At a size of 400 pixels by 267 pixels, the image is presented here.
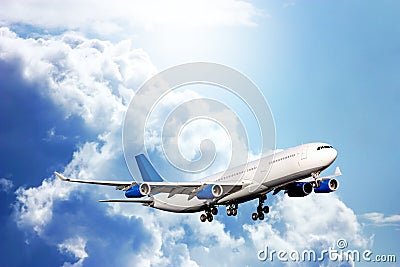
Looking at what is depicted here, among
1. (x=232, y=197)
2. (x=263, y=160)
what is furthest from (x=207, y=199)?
(x=263, y=160)

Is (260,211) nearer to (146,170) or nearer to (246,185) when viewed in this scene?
(246,185)

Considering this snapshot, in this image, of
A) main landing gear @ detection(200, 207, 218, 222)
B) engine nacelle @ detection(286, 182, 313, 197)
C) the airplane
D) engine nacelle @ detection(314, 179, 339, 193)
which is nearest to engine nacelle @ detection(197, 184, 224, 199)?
the airplane

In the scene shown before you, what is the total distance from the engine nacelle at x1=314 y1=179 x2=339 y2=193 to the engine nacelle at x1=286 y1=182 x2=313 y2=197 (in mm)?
842

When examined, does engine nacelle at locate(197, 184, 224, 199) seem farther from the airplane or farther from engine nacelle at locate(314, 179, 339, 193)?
engine nacelle at locate(314, 179, 339, 193)

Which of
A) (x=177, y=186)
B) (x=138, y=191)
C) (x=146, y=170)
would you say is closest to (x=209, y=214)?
(x=177, y=186)

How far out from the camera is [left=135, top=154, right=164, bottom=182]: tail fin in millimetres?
94062

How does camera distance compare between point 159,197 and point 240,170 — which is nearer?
point 240,170

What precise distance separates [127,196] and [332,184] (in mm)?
21998

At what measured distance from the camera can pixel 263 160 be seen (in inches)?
3027

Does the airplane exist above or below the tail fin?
below

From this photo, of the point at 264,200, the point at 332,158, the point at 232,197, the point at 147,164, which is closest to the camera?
the point at 332,158

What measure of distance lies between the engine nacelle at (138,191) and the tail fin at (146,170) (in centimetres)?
1234

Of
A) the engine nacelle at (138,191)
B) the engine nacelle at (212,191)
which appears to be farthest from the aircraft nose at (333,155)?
the engine nacelle at (138,191)

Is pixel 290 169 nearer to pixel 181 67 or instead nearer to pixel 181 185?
pixel 181 185
